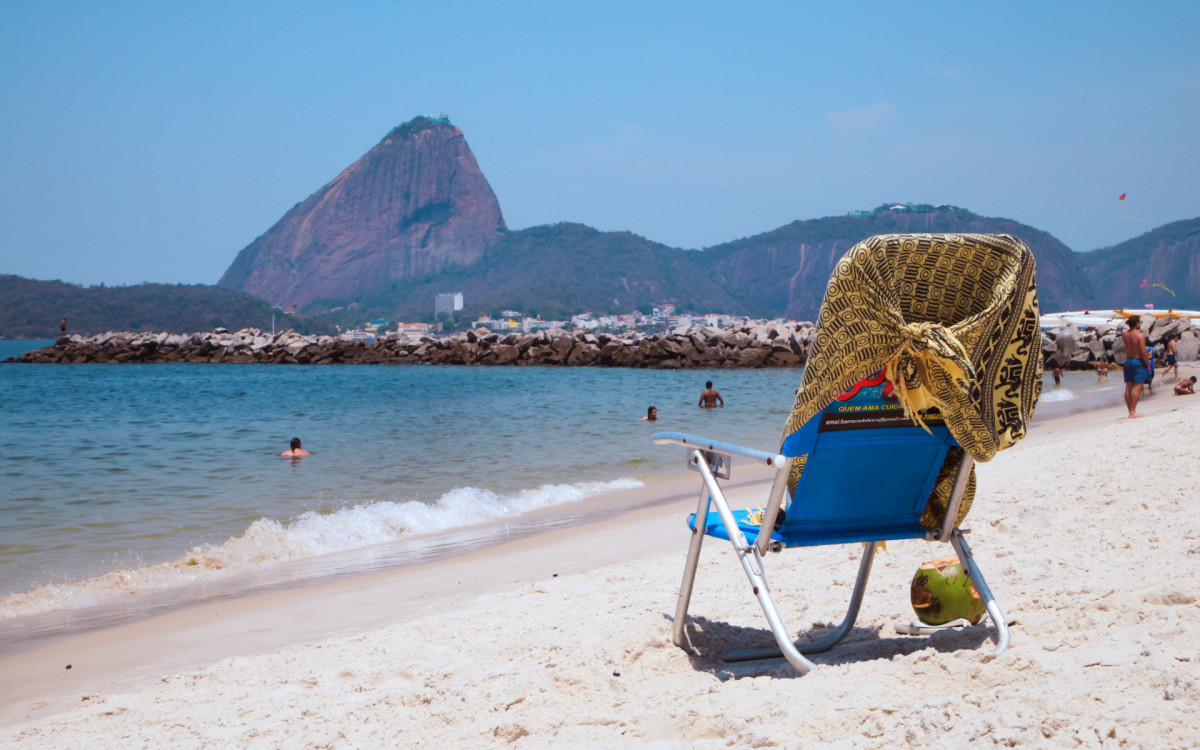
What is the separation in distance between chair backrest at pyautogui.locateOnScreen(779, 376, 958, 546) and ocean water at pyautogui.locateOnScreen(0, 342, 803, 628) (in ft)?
12.9

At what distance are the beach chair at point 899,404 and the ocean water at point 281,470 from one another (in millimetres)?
3934

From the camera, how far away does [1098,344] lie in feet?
98.5

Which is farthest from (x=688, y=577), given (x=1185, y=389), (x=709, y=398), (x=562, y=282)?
(x=562, y=282)

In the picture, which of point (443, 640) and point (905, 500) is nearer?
point (905, 500)

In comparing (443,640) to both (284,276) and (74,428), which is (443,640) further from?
(284,276)

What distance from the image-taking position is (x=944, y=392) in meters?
2.38

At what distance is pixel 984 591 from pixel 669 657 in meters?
1.10

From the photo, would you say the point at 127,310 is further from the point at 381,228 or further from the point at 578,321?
the point at 381,228

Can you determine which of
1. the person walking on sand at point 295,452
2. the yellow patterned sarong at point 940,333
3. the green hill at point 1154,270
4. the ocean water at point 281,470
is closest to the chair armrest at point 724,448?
the yellow patterned sarong at point 940,333

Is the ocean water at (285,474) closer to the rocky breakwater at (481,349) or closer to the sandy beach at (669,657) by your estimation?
the sandy beach at (669,657)

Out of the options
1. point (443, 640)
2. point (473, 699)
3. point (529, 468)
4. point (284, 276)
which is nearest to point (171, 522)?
point (529, 468)

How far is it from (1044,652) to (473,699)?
175 centimetres

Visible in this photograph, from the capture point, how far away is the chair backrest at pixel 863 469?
2.54 meters

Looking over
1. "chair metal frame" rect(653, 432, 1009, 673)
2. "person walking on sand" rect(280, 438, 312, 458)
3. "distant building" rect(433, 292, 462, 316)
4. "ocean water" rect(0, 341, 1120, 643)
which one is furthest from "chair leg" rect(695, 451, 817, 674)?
"distant building" rect(433, 292, 462, 316)
